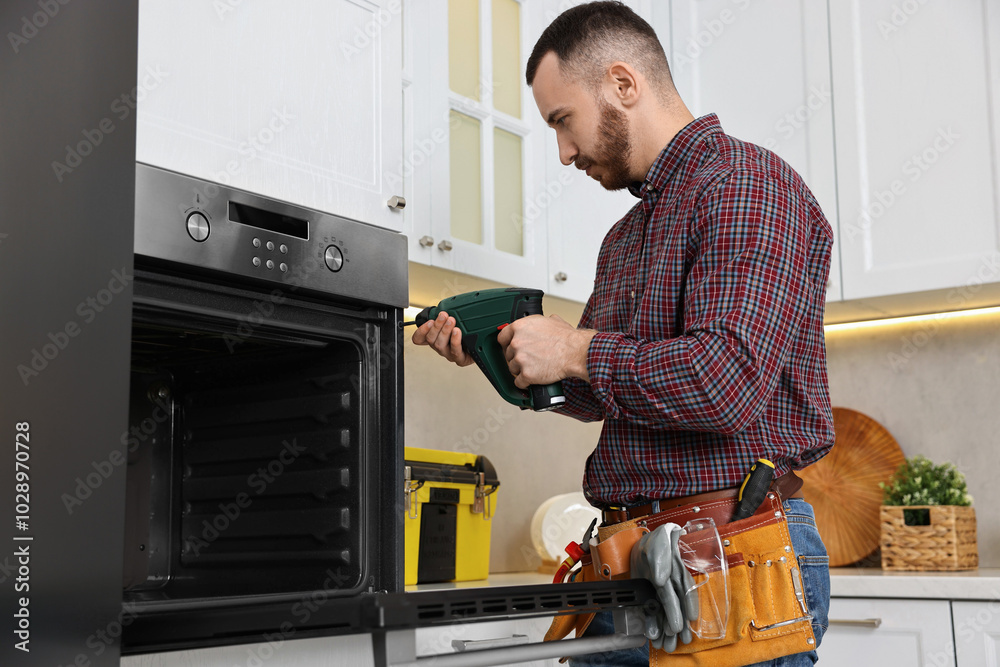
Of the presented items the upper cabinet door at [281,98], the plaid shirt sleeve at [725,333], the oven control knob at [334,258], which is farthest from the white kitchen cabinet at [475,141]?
the plaid shirt sleeve at [725,333]

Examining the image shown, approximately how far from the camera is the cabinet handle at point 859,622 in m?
1.96

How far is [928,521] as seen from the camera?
228 cm

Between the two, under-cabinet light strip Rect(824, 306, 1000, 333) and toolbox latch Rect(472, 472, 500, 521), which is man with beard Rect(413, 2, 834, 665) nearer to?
toolbox latch Rect(472, 472, 500, 521)

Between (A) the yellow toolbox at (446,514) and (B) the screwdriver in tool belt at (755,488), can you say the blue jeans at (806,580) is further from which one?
(A) the yellow toolbox at (446,514)

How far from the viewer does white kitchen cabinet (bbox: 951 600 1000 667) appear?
1825mm

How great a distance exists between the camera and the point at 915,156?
2.26 meters

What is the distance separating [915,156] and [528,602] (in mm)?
1789

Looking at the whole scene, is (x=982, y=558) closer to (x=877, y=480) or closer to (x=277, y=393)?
(x=877, y=480)

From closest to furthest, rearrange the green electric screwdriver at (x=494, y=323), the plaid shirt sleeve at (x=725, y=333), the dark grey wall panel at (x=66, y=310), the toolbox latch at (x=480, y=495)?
1. the dark grey wall panel at (x=66, y=310)
2. the plaid shirt sleeve at (x=725, y=333)
3. the green electric screwdriver at (x=494, y=323)
4. the toolbox latch at (x=480, y=495)

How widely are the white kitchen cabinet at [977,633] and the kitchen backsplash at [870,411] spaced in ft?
2.03

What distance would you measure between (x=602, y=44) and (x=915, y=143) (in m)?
1.19

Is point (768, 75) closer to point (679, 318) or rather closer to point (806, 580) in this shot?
point (679, 318)

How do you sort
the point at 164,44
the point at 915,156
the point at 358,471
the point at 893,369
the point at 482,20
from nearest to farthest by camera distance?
1. the point at 164,44
2. the point at 358,471
3. the point at 482,20
4. the point at 915,156
5. the point at 893,369

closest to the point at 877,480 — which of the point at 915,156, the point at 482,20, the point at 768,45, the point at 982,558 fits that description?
the point at 982,558
